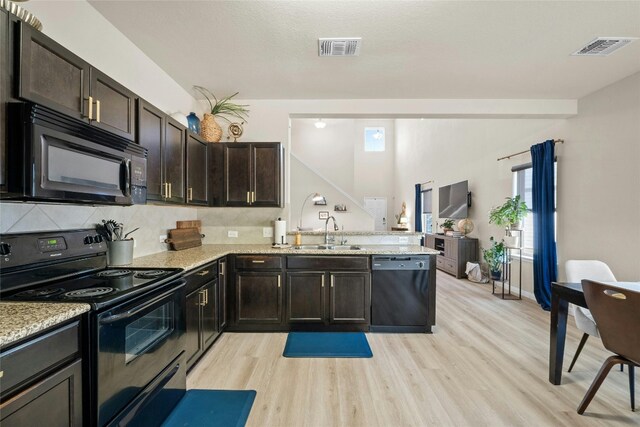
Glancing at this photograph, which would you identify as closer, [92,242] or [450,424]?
[450,424]

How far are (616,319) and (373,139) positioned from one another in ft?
33.8

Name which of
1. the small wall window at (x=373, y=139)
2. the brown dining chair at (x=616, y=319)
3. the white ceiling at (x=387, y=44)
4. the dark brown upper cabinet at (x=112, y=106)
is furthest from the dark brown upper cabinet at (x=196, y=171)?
the small wall window at (x=373, y=139)

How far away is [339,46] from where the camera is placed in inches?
97.6

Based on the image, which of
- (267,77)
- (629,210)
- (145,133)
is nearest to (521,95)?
(629,210)

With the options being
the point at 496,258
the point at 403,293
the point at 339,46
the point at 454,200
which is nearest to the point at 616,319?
the point at 403,293

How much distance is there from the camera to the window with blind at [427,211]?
8.16 m

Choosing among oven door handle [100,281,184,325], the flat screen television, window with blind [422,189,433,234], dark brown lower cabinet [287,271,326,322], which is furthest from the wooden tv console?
oven door handle [100,281,184,325]

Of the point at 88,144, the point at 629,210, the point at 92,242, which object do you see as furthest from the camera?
the point at 629,210

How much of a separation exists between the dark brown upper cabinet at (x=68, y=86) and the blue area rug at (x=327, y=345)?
2.30 metres

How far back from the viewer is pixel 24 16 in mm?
1344

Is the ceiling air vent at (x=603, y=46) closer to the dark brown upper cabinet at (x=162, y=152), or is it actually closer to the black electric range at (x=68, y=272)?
the dark brown upper cabinet at (x=162, y=152)

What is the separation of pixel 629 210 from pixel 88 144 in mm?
4813

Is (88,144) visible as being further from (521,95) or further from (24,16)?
(521,95)

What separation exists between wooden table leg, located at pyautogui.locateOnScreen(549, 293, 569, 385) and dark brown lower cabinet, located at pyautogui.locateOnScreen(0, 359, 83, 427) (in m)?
2.98
